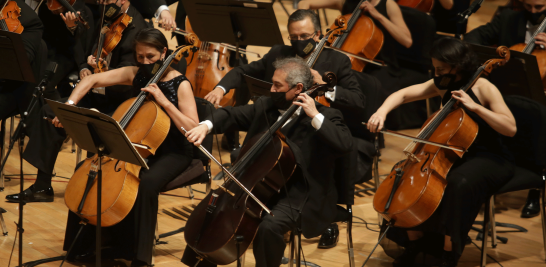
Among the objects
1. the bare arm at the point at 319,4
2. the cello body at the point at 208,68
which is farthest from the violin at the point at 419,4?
the cello body at the point at 208,68

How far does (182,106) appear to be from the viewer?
3035 mm

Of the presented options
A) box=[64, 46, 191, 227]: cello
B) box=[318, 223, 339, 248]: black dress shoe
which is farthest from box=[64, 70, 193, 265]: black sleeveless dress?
box=[318, 223, 339, 248]: black dress shoe

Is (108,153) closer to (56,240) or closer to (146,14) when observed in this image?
(56,240)

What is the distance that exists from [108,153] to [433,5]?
354 centimetres

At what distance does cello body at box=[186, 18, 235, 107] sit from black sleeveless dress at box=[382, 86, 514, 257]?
1.72m

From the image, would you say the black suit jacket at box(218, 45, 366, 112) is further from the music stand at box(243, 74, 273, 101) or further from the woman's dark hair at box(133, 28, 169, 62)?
the woman's dark hair at box(133, 28, 169, 62)

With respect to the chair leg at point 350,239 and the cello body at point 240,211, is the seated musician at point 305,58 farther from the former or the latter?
the cello body at point 240,211

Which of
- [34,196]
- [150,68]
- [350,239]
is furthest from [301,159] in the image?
[34,196]

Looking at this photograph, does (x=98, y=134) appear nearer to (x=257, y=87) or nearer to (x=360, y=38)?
(x=257, y=87)

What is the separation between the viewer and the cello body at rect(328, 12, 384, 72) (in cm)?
390

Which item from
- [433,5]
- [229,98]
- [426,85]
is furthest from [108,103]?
[433,5]

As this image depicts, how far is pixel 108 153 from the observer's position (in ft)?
7.62

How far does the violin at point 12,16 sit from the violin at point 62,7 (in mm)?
370

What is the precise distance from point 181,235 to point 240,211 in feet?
3.62
